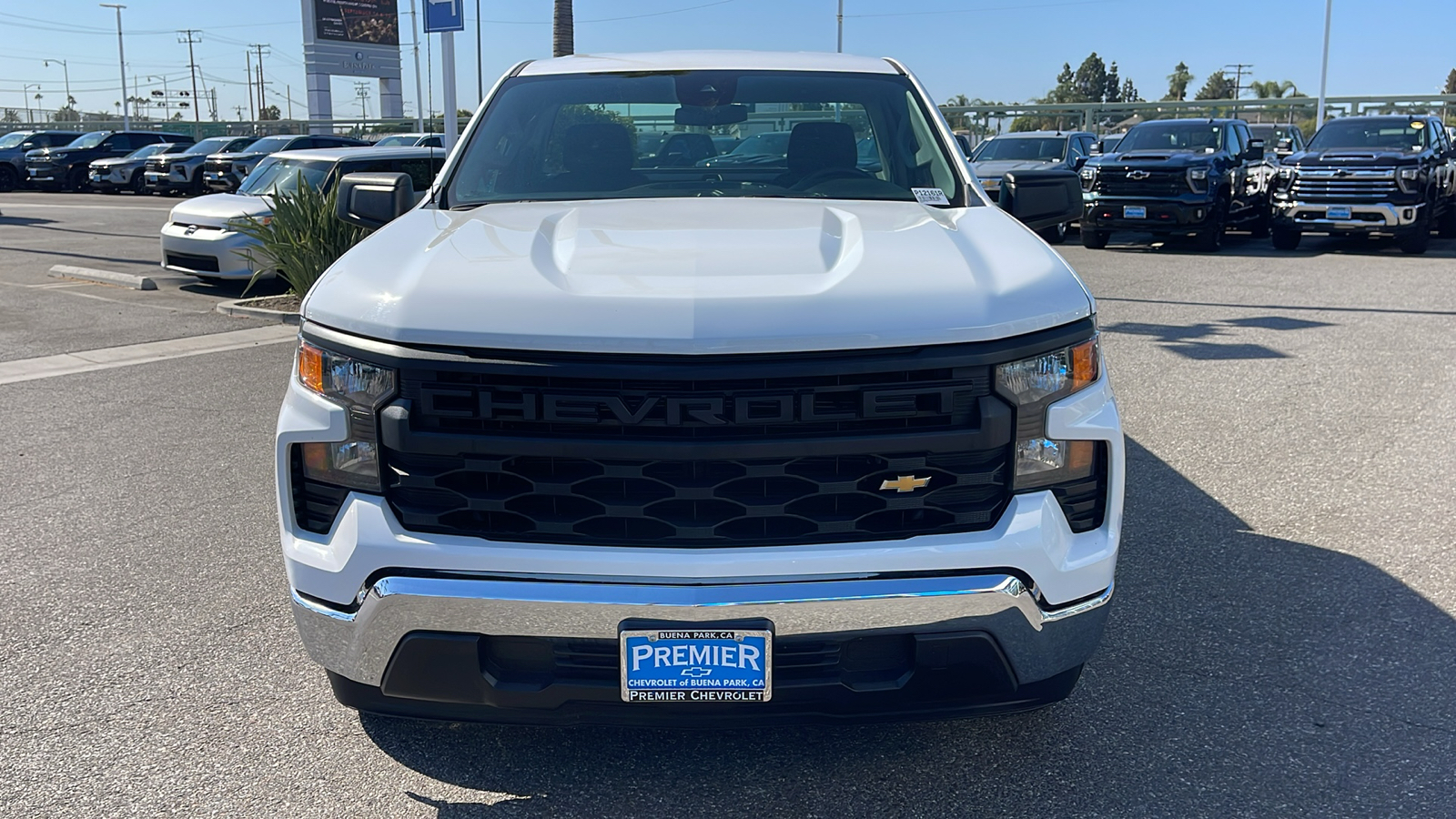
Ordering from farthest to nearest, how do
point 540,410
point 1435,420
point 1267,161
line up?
point 1267,161 → point 1435,420 → point 540,410

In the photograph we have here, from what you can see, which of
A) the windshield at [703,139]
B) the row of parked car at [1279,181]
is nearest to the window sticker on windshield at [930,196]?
the windshield at [703,139]

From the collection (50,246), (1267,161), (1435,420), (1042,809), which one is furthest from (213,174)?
(1042,809)

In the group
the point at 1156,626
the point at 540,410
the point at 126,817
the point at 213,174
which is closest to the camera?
the point at 540,410

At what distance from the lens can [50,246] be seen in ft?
56.8

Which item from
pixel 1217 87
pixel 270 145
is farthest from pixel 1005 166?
pixel 1217 87

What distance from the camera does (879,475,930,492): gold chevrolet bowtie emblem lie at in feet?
8.26

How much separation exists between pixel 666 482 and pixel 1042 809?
127cm

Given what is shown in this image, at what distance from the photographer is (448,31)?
1078 centimetres

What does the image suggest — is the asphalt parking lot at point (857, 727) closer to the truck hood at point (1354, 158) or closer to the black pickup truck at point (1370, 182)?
the black pickup truck at point (1370, 182)

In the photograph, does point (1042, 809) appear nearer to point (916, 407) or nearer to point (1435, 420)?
point (916, 407)

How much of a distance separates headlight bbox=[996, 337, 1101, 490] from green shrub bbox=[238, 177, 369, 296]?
9287 millimetres

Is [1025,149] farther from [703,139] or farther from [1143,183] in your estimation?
[703,139]

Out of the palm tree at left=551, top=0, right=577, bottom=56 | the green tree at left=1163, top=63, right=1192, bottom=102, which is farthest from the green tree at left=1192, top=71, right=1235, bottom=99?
the palm tree at left=551, top=0, right=577, bottom=56

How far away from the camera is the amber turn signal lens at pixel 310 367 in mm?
2682
